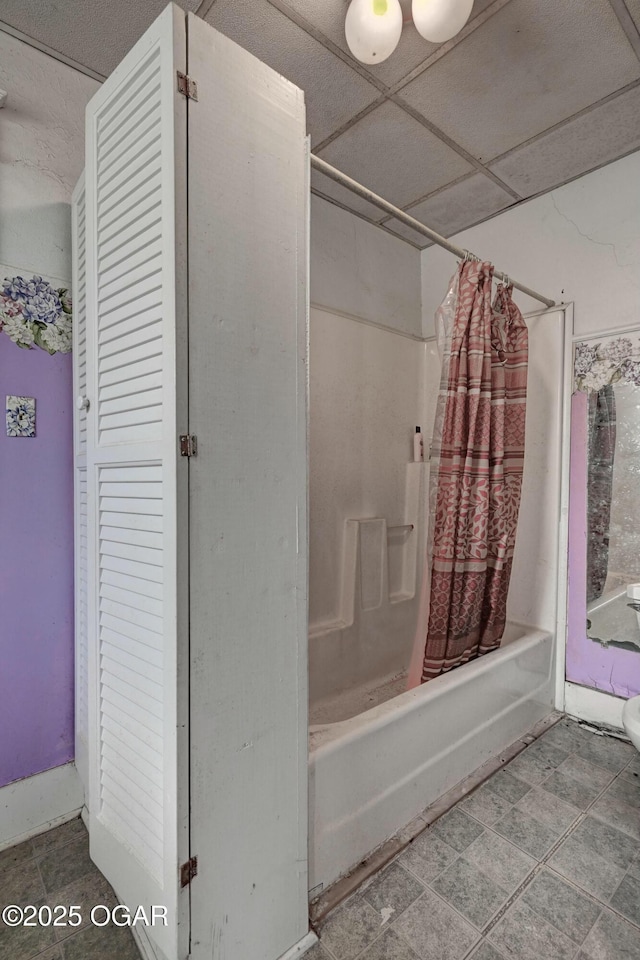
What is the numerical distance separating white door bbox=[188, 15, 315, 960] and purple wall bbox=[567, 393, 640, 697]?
1.57 m

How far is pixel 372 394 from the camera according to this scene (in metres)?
2.46

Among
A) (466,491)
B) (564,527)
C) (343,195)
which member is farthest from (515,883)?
(343,195)

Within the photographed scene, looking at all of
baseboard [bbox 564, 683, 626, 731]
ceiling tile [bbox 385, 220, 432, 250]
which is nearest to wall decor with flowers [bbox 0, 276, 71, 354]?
ceiling tile [bbox 385, 220, 432, 250]

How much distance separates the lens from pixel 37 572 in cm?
147

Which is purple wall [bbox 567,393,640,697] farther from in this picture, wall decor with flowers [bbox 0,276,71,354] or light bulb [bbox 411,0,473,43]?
wall decor with flowers [bbox 0,276,71,354]

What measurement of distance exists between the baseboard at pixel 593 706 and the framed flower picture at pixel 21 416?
240 cm

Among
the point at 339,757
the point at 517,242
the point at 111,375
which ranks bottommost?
the point at 339,757

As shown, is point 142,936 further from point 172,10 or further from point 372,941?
point 172,10

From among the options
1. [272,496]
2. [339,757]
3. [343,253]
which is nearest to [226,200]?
[272,496]

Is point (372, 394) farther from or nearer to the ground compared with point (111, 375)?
farther from the ground

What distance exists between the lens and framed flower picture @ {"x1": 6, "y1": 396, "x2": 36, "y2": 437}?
1421mm

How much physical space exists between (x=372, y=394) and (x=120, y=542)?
167 centimetres

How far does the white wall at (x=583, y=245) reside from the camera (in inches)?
78.1

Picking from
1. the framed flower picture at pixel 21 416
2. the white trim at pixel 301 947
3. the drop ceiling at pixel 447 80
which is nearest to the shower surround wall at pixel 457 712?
the white trim at pixel 301 947
